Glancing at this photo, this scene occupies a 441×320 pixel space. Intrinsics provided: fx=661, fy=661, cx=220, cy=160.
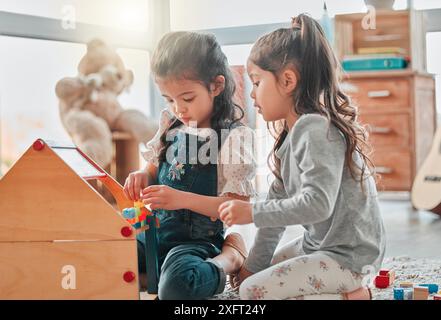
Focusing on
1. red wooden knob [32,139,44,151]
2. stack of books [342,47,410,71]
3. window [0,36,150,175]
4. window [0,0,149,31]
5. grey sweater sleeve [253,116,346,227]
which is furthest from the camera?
stack of books [342,47,410,71]

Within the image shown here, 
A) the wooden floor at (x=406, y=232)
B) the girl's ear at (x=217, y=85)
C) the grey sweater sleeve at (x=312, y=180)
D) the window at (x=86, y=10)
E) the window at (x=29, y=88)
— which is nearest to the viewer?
the grey sweater sleeve at (x=312, y=180)

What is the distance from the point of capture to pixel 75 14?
1.86 meters

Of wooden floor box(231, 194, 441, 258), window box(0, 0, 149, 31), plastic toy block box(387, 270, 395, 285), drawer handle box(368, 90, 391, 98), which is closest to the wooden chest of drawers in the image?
drawer handle box(368, 90, 391, 98)

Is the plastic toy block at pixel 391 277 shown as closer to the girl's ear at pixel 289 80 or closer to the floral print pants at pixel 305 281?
the floral print pants at pixel 305 281

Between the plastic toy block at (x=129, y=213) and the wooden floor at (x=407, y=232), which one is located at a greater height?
the plastic toy block at (x=129, y=213)

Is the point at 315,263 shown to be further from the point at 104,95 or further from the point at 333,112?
the point at 104,95

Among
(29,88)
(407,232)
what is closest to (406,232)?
(407,232)

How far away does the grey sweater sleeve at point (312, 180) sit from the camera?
89cm

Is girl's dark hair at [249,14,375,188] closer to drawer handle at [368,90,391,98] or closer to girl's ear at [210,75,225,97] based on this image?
girl's ear at [210,75,225,97]

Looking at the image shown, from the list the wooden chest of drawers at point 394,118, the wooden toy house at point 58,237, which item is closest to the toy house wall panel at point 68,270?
the wooden toy house at point 58,237

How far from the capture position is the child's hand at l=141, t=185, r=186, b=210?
1.02 m

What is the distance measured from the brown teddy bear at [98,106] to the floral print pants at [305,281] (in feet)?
4.60

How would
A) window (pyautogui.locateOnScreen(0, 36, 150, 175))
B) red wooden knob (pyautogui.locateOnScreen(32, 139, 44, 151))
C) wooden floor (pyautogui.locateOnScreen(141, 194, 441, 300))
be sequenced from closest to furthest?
red wooden knob (pyautogui.locateOnScreen(32, 139, 44, 151)) → wooden floor (pyautogui.locateOnScreen(141, 194, 441, 300)) → window (pyautogui.locateOnScreen(0, 36, 150, 175))
